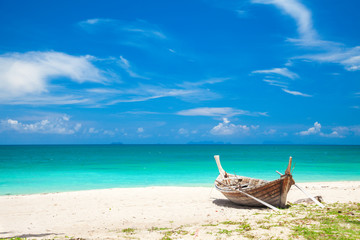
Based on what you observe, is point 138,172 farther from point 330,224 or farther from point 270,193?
point 330,224

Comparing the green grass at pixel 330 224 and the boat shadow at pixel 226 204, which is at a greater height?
the green grass at pixel 330 224

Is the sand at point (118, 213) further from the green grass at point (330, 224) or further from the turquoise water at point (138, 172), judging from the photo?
the turquoise water at point (138, 172)

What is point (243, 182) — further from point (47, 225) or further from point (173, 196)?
point (47, 225)

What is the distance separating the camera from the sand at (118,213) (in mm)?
8742

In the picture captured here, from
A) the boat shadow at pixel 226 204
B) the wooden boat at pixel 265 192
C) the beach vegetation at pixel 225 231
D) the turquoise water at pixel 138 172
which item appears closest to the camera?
the beach vegetation at pixel 225 231

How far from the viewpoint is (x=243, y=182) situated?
13.7m

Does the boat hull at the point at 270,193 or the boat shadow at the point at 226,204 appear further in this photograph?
the boat shadow at the point at 226,204

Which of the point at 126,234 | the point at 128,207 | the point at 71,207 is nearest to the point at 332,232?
the point at 126,234

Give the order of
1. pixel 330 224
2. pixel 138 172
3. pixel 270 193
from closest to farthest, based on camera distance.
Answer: pixel 330 224 < pixel 270 193 < pixel 138 172

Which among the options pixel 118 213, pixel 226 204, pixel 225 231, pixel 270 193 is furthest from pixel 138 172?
pixel 225 231

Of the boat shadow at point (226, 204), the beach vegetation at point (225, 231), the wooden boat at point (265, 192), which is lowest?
the boat shadow at point (226, 204)

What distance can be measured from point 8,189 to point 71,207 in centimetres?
1041

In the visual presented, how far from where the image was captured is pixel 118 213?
11266mm

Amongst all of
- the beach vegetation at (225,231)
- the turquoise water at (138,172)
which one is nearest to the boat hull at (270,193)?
the beach vegetation at (225,231)
